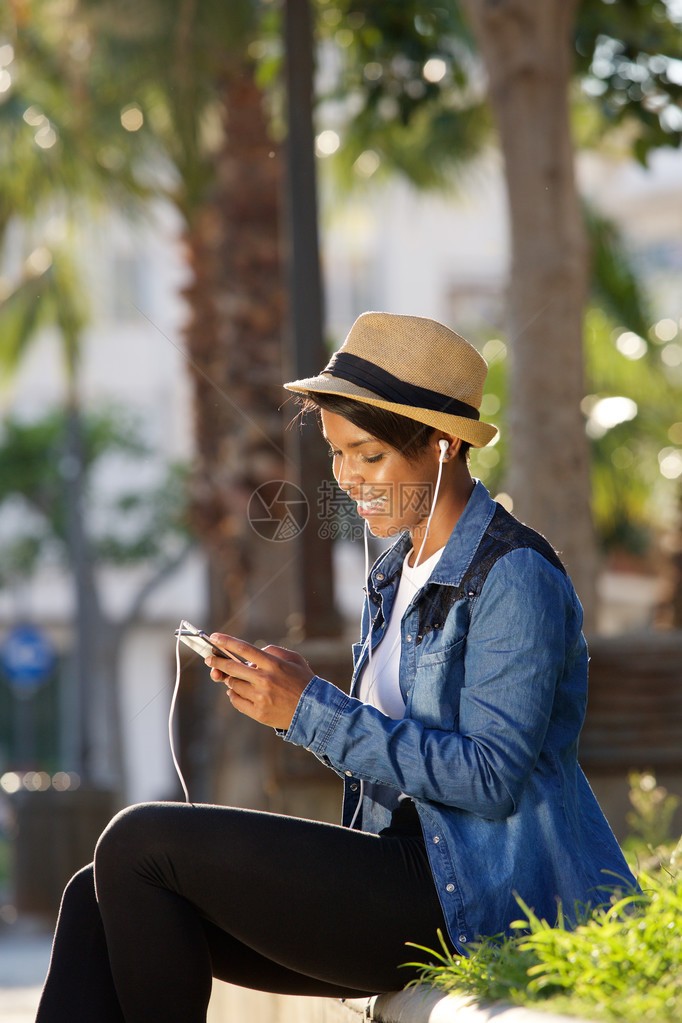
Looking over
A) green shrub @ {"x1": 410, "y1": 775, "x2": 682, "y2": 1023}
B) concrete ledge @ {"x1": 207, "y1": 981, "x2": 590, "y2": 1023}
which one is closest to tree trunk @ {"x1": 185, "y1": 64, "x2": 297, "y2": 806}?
concrete ledge @ {"x1": 207, "y1": 981, "x2": 590, "y2": 1023}

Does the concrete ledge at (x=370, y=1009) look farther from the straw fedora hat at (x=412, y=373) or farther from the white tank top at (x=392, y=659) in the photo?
the straw fedora hat at (x=412, y=373)

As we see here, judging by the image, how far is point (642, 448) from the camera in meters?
11.6

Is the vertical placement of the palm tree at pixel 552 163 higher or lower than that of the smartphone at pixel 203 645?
higher

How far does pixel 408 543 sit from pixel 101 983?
90cm

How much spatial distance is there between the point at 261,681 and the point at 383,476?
40cm

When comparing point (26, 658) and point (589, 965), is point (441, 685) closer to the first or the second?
point (589, 965)

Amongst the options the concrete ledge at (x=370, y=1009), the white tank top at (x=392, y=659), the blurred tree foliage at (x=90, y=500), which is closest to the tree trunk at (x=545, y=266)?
the concrete ledge at (x=370, y=1009)

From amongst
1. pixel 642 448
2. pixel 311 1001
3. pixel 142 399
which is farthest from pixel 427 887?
pixel 142 399

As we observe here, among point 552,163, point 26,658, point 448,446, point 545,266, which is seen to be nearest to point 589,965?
point 448,446

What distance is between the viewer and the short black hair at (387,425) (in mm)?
2201

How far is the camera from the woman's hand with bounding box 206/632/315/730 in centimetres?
207

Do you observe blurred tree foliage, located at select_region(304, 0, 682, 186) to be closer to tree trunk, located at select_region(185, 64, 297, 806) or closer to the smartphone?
tree trunk, located at select_region(185, 64, 297, 806)

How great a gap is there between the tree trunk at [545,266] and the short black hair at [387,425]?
258 cm

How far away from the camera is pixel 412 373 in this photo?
2.21 m
